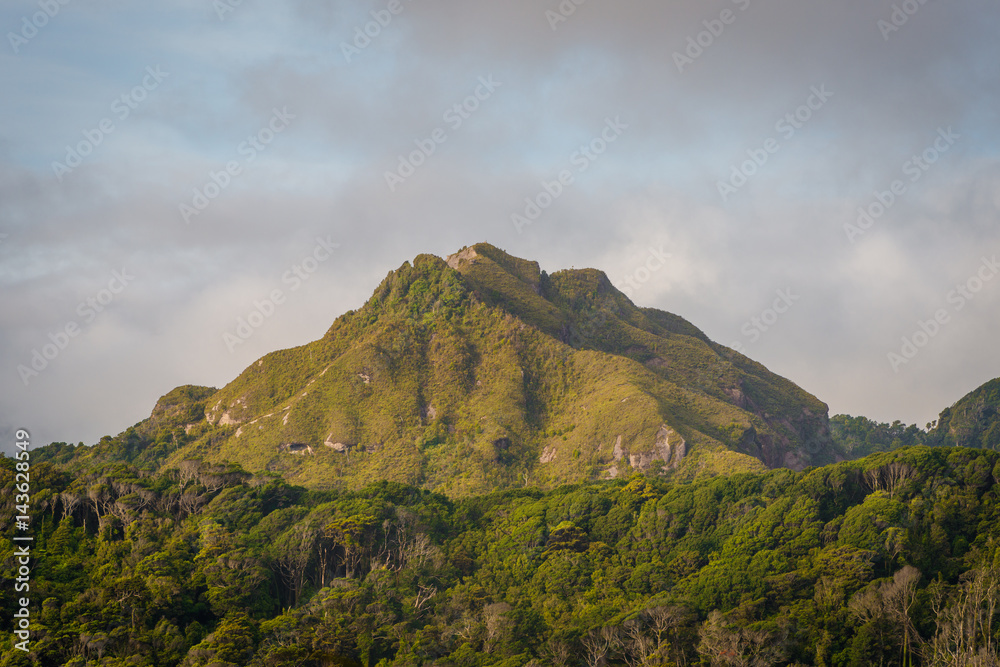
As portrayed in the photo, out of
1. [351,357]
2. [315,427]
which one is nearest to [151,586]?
[315,427]

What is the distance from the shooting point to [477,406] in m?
172

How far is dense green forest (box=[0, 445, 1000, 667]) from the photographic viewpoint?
83.6m

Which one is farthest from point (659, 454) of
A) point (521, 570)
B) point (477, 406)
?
point (521, 570)

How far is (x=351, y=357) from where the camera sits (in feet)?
591

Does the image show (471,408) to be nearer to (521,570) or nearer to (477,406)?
(477,406)

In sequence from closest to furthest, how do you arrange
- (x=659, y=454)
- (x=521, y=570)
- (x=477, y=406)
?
(x=521, y=570)
(x=659, y=454)
(x=477, y=406)

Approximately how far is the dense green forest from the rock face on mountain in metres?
30.3

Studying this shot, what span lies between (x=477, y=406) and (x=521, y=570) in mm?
65003

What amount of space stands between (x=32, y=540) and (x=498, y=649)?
41.2 metres

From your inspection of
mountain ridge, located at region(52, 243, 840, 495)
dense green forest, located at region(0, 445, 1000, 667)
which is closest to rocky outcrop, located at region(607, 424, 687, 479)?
mountain ridge, located at region(52, 243, 840, 495)

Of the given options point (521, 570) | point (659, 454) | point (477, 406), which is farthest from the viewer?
point (477, 406)

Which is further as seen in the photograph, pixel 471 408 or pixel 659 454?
pixel 471 408

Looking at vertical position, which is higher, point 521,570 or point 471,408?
point 471,408

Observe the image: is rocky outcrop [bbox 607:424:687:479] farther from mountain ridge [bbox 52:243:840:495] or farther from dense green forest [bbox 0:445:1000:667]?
dense green forest [bbox 0:445:1000:667]
